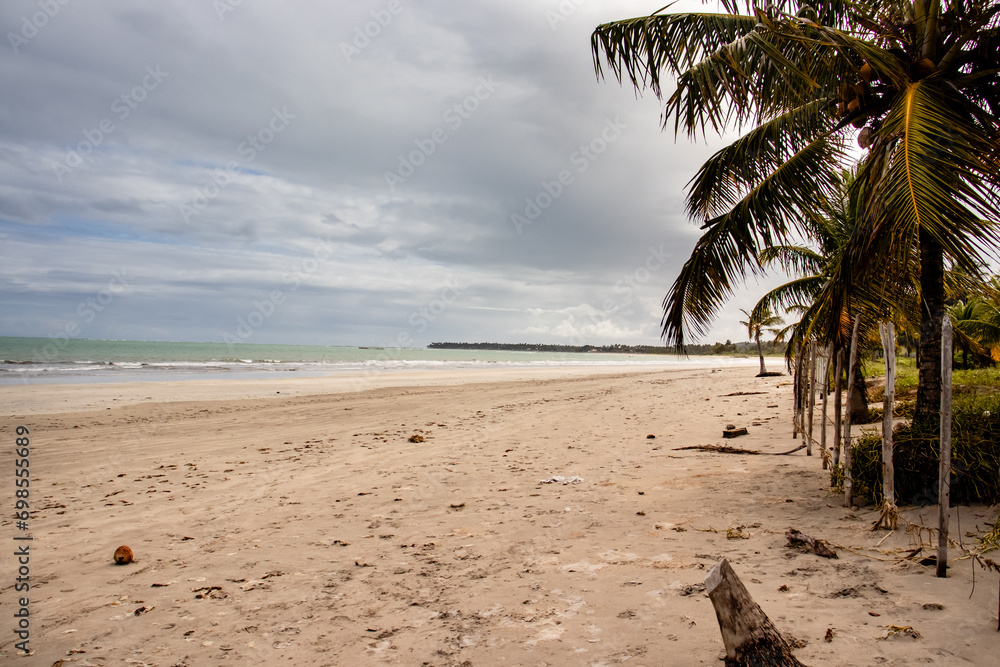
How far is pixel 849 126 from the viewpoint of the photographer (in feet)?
18.9

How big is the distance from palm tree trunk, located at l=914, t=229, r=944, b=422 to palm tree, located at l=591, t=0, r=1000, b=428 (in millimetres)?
12

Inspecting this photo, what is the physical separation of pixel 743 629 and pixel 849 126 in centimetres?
549

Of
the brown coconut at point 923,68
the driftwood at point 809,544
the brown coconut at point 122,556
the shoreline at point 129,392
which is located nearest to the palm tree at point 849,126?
the brown coconut at point 923,68

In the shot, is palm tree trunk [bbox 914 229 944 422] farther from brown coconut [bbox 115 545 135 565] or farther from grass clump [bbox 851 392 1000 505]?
brown coconut [bbox 115 545 135 565]

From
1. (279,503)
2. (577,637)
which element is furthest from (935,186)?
(279,503)

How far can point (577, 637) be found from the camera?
3199 millimetres

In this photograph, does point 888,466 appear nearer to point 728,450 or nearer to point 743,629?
point 743,629

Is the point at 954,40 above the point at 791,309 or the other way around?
above

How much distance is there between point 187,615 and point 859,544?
5047 millimetres

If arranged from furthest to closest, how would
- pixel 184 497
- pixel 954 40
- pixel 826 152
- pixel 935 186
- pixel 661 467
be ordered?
1. pixel 661 467
2. pixel 184 497
3. pixel 826 152
4. pixel 954 40
5. pixel 935 186

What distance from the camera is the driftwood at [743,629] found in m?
2.59

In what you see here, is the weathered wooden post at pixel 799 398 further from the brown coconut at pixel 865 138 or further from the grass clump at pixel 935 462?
the brown coconut at pixel 865 138

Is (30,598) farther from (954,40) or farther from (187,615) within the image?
(954,40)

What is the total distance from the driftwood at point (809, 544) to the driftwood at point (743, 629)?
1680mm
